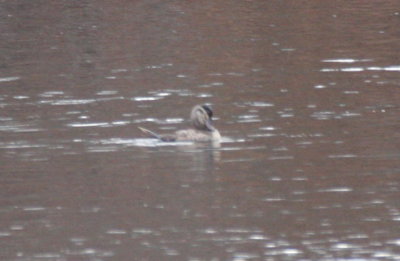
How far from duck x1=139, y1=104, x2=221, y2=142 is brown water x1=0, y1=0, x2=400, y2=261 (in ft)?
0.58

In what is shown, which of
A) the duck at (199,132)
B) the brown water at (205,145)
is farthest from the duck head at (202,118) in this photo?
the brown water at (205,145)

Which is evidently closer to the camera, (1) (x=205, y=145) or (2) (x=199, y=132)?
(1) (x=205, y=145)

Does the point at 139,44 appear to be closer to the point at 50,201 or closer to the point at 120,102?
the point at 120,102

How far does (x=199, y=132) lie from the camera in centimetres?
1952

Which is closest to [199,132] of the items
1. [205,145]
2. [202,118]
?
[202,118]

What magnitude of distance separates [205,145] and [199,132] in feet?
1.17

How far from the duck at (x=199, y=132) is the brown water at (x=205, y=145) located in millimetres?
176

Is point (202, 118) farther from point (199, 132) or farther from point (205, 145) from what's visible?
point (205, 145)

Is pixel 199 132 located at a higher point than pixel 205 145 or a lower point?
higher

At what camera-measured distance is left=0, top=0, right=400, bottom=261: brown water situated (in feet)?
44.7

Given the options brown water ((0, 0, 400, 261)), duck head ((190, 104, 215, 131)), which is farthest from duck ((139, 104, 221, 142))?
brown water ((0, 0, 400, 261))

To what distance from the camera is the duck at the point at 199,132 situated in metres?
19.3

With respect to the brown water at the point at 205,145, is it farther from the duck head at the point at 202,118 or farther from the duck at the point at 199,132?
the duck head at the point at 202,118

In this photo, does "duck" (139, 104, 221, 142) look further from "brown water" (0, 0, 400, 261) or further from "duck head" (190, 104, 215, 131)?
"brown water" (0, 0, 400, 261)
